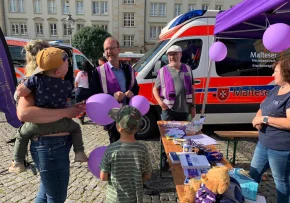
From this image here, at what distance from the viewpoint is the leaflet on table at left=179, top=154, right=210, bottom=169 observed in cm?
202

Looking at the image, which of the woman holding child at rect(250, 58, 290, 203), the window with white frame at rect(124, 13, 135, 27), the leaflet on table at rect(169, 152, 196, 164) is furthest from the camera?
the window with white frame at rect(124, 13, 135, 27)

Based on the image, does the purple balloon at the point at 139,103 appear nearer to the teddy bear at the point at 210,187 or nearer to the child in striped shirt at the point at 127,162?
the child in striped shirt at the point at 127,162

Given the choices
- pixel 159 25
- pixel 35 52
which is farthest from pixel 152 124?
pixel 159 25

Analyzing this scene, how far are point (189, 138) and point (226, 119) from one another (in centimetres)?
266

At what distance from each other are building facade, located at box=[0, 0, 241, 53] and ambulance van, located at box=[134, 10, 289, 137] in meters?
31.2

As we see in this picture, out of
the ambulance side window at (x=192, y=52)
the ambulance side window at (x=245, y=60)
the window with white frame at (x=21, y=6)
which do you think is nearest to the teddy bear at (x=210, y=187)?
the ambulance side window at (x=192, y=52)

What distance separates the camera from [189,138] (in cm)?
273

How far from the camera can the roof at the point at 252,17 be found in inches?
94.3

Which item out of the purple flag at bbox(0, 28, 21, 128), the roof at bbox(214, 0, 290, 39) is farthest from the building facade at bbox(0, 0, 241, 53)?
the purple flag at bbox(0, 28, 21, 128)

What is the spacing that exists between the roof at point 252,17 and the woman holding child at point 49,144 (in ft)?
6.81

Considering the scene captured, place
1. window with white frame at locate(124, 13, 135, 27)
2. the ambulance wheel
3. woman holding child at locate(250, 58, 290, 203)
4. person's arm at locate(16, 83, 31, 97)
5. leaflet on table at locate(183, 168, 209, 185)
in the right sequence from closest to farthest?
person's arm at locate(16, 83, 31, 97)
leaflet on table at locate(183, 168, 209, 185)
woman holding child at locate(250, 58, 290, 203)
the ambulance wheel
window with white frame at locate(124, 13, 135, 27)

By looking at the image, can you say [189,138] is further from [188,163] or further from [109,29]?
[109,29]

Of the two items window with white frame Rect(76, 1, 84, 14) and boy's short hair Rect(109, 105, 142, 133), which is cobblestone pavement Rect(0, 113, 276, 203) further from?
window with white frame Rect(76, 1, 84, 14)

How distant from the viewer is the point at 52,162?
5.65 feet
